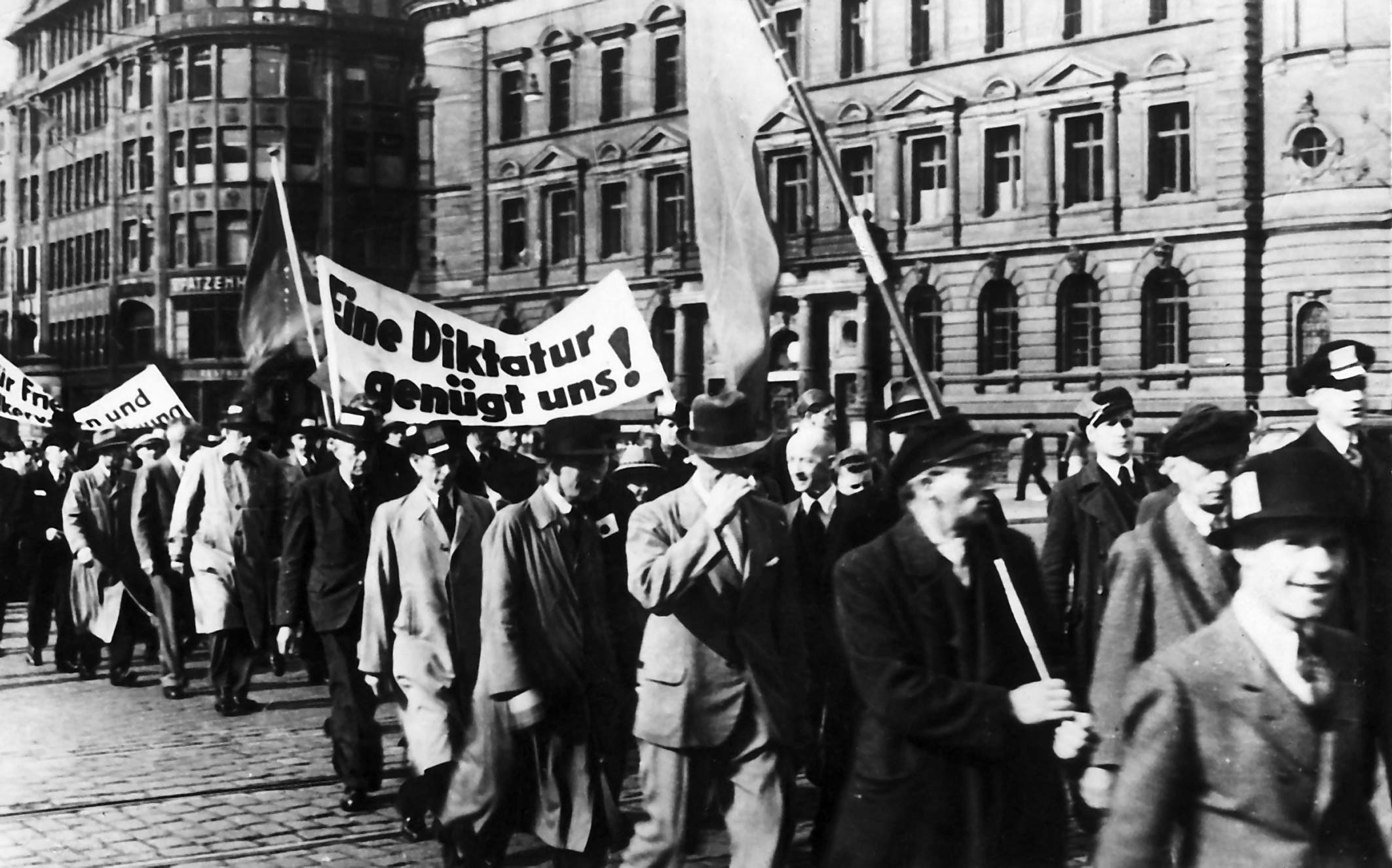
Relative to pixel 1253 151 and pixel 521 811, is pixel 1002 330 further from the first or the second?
pixel 521 811

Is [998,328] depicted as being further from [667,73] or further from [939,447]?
[939,447]

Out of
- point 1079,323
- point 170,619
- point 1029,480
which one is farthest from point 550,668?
point 1079,323

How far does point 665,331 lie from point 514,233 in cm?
180

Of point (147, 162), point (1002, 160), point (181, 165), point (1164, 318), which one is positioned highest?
point (147, 162)

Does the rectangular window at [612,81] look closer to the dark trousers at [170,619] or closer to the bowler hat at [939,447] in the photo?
the dark trousers at [170,619]

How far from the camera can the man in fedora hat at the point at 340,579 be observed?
752 cm

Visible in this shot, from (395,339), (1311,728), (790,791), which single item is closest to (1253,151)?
(395,339)

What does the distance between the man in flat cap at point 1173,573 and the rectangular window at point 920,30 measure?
30.5 feet

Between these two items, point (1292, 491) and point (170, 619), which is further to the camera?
point (170, 619)

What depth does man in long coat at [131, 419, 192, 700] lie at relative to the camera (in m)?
10.9

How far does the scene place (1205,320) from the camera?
12883 mm

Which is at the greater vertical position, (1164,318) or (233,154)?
(233,154)

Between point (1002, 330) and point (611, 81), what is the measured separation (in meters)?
4.27

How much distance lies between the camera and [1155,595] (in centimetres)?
442
